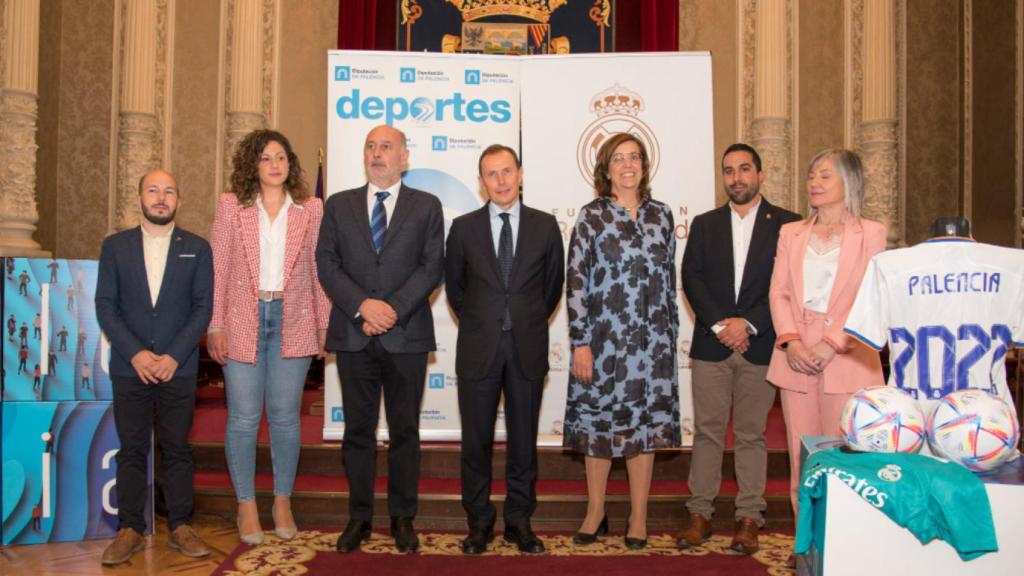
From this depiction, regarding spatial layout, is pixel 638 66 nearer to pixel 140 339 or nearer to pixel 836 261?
pixel 836 261

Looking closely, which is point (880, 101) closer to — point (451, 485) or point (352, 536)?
point (451, 485)

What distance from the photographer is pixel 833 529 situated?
84.1 inches

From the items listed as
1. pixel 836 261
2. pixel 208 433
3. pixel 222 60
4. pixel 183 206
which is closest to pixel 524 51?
pixel 222 60

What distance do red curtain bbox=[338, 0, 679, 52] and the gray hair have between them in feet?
15.1

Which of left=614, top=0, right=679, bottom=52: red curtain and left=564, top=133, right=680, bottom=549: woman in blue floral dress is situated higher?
left=614, top=0, right=679, bottom=52: red curtain

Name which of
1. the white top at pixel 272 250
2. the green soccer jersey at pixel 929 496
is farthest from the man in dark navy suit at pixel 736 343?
the white top at pixel 272 250

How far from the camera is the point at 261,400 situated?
3744mm

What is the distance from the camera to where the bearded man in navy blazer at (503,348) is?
3.54 metres

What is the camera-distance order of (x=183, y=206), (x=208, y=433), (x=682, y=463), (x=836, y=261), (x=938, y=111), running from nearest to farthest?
(x=836, y=261)
(x=682, y=463)
(x=208, y=433)
(x=938, y=111)
(x=183, y=206)

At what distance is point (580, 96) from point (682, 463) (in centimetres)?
207

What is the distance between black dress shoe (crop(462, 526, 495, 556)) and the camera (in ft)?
11.7

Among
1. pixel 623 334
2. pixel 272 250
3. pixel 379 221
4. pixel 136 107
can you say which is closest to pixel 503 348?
pixel 623 334

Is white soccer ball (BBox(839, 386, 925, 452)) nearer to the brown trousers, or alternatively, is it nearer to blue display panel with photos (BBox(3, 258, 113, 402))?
the brown trousers

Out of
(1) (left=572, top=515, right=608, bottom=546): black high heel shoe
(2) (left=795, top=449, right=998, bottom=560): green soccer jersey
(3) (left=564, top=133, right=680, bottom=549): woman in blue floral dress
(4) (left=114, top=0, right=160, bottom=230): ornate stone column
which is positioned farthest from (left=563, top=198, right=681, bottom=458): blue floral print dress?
(4) (left=114, top=0, right=160, bottom=230): ornate stone column
